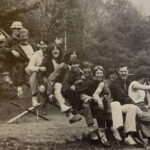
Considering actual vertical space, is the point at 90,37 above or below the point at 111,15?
below

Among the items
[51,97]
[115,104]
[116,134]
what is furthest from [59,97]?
[116,134]

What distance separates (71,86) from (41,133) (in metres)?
0.55

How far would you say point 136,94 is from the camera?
353 centimetres

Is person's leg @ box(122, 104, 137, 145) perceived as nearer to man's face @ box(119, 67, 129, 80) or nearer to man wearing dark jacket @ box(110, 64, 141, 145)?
man wearing dark jacket @ box(110, 64, 141, 145)

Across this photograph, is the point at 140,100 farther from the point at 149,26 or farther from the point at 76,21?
the point at 76,21

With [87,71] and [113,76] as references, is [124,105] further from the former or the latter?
[87,71]

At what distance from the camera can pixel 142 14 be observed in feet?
12.2

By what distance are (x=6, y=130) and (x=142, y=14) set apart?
1923 millimetres

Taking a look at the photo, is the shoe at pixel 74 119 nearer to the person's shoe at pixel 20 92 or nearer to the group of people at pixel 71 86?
the group of people at pixel 71 86

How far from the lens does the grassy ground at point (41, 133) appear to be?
316 centimetres

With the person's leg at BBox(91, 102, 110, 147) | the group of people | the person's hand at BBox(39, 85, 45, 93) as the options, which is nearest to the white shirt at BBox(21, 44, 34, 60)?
the group of people

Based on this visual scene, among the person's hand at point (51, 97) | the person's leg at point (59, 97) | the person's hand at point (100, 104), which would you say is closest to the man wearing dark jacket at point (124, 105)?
the person's hand at point (100, 104)

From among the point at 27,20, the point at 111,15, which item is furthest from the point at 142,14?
the point at 27,20

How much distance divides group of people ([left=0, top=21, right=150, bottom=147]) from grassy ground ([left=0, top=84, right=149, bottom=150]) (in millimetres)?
75
